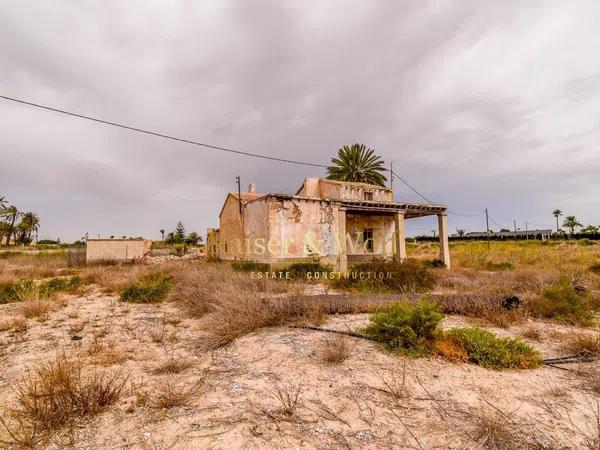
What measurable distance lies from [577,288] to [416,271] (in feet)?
12.5

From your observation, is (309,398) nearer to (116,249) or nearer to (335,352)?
(335,352)

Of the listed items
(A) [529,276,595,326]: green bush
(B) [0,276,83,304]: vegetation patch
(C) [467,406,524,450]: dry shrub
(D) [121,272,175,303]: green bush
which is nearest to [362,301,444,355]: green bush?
(C) [467,406,524,450]: dry shrub

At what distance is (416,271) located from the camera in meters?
9.66

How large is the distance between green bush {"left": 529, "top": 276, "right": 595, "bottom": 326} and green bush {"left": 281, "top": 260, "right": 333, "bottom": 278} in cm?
755

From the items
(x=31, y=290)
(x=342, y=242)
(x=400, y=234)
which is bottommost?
(x=31, y=290)

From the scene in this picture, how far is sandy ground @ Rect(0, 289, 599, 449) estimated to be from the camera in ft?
7.74

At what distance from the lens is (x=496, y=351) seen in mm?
3740

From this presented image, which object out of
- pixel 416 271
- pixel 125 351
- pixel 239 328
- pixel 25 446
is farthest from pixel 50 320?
pixel 416 271

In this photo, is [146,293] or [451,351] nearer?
[451,351]

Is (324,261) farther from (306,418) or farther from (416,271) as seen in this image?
(306,418)

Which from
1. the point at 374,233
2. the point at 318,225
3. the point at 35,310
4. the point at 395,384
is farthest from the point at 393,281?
the point at 374,233

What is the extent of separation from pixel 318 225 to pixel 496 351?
1085cm

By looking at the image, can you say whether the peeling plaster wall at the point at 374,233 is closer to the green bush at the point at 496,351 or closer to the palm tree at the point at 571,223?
the green bush at the point at 496,351

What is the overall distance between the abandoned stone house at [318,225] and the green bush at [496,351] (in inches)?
368
